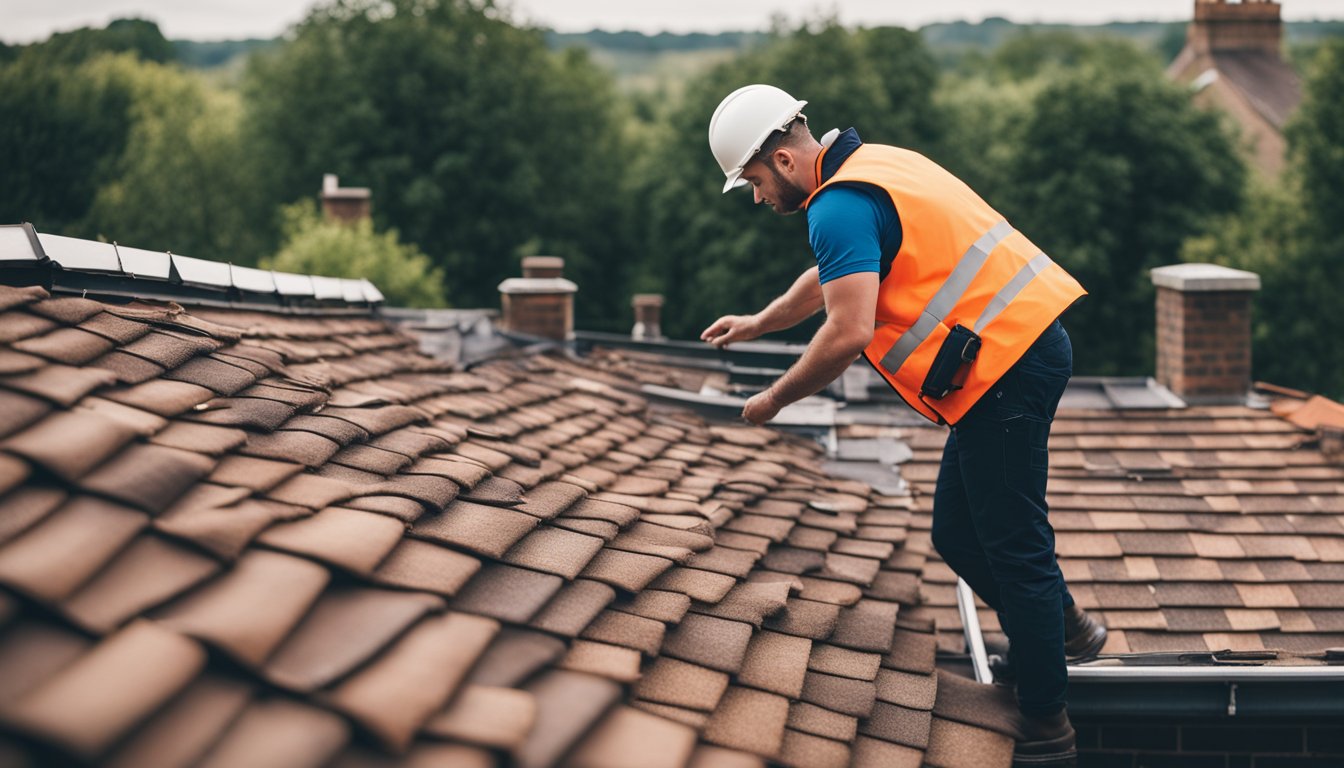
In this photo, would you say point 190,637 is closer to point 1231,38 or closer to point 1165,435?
point 1165,435

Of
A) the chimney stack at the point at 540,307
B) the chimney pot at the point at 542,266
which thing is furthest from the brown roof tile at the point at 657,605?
the chimney pot at the point at 542,266

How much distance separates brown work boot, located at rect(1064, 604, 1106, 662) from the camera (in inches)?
139

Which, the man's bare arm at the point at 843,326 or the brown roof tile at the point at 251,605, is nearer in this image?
the brown roof tile at the point at 251,605

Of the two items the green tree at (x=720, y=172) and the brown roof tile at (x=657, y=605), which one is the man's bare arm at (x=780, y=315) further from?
the green tree at (x=720, y=172)

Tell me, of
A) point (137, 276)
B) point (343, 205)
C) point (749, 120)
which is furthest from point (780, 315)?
point (343, 205)

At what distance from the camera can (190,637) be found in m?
1.69

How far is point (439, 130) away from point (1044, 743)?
29.2m

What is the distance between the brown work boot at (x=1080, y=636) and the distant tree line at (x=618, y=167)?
64.5ft

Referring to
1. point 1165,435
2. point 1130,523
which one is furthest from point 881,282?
point 1165,435

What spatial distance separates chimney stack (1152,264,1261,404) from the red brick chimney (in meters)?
31.2

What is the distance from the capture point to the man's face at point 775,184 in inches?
126

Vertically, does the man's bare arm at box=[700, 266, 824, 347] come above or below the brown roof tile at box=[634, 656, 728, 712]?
above

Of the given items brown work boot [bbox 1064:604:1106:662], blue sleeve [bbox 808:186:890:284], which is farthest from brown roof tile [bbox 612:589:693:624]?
brown work boot [bbox 1064:604:1106:662]

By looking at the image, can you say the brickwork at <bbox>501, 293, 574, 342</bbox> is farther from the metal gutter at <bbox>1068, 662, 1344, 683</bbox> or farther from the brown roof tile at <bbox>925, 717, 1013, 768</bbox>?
the brown roof tile at <bbox>925, 717, 1013, 768</bbox>
